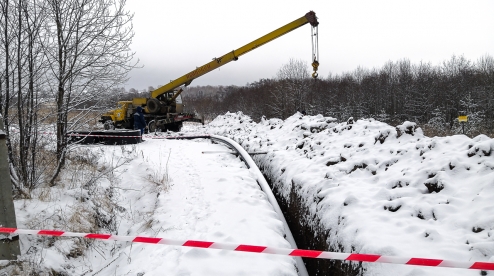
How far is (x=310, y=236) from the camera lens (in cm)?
406

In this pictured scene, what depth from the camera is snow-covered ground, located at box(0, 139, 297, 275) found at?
316 centimetres

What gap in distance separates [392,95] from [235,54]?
185ft

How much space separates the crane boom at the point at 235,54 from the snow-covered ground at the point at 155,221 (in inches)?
245

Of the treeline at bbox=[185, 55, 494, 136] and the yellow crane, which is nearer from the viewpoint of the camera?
the yellow crane

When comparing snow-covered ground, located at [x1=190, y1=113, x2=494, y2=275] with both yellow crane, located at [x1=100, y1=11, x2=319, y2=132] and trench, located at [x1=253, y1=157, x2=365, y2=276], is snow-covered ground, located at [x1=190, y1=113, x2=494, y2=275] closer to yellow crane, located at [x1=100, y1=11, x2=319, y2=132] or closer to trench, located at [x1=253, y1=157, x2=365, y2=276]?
trench, located at [x1=253, y1=157, x2=365, y2=276]

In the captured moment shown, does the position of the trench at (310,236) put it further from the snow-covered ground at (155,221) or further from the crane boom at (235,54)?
the crane boom at (235,54)

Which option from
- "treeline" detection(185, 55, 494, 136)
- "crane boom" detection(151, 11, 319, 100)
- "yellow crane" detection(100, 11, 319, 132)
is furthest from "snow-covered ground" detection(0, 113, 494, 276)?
"treeline" detection(185, 55, 494, 136)

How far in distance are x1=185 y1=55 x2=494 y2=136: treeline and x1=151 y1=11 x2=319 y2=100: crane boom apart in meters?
27.9

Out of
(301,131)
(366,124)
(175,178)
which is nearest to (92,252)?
(175,178)

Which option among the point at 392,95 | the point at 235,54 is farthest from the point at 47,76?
the point at 392,95

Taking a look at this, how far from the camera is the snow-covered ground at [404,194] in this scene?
8.18 ft

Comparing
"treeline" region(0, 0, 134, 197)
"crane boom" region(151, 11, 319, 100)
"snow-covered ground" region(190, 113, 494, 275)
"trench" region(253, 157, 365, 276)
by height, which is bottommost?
"trench" region(253, 157, 365, 276)

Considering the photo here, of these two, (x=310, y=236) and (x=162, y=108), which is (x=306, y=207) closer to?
(x=310, y=236)

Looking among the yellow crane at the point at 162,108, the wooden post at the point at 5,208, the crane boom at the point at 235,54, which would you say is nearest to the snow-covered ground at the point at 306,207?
the wooden post at the point at 5,208
